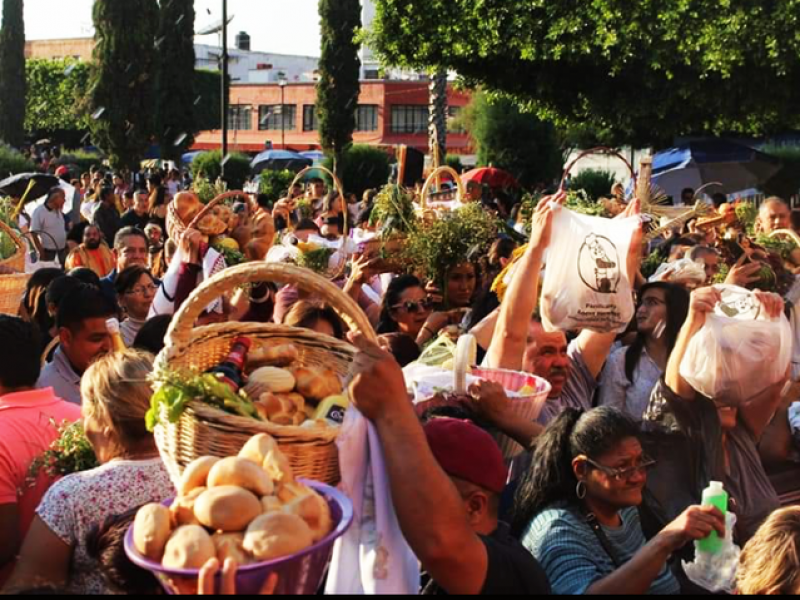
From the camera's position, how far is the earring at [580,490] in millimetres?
3365

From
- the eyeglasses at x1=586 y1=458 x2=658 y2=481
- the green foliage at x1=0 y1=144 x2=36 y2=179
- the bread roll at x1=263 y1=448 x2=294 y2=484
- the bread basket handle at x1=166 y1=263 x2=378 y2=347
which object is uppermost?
the bread basket handle at x1=166 y1=263 x2=378 y2=347

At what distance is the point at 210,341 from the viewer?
317 centimetres

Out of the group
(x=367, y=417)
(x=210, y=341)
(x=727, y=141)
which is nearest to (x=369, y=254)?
(x=210, y=341)

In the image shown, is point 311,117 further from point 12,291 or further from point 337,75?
point 12,291

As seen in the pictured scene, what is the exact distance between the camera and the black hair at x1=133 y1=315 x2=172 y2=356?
16.1 feet

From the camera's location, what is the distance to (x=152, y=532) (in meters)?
2.20

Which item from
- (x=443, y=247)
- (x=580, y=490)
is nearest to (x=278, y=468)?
(x=580, y=490)

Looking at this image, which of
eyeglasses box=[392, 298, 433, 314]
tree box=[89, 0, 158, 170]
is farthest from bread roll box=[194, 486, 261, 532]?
tree box=[89, 0, 158, 170]

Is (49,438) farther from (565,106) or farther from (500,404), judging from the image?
(565,106)

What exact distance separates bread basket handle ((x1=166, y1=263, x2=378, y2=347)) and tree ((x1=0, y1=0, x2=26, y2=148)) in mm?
40869

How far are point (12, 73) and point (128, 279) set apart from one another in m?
38.1

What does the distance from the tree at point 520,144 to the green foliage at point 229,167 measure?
7755 millimetres

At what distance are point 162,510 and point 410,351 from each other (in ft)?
9.15

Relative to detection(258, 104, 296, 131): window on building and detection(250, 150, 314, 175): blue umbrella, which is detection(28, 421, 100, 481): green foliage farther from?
detection(258, 104, 296, 131): window on building
